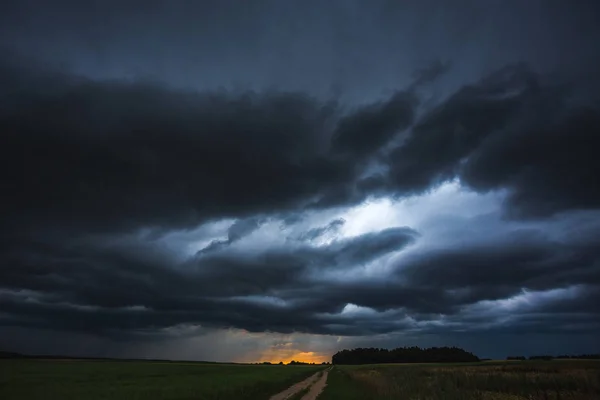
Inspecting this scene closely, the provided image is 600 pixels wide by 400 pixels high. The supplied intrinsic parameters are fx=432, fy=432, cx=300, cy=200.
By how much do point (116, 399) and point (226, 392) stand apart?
10468 millimetres

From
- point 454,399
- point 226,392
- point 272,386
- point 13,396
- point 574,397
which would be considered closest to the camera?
point 574,397

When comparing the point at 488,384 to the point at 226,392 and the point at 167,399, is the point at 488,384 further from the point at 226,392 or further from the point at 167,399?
the point at 167,399

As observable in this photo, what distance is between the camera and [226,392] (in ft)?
134

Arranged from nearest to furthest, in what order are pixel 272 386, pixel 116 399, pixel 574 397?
pixel 574 397
pixel 116 399
pixel 272 386

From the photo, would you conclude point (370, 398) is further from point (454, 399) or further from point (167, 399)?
point (167, 399)

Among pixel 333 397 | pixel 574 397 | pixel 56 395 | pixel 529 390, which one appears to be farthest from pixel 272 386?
pixel 574 397

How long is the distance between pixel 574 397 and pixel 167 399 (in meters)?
29.5

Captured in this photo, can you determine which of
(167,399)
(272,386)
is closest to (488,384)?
(272,386)

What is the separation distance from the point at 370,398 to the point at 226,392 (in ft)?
44.5

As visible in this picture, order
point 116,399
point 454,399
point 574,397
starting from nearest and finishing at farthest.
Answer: point 574,397, point 454,399, point 116,399

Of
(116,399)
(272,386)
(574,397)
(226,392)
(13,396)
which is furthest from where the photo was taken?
(272,386)

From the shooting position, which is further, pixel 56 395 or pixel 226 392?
pixel 226 392

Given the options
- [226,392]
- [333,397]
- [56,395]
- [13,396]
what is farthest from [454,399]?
[13,396]

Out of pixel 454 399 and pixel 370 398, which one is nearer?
pixel 454 399
